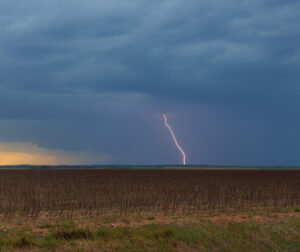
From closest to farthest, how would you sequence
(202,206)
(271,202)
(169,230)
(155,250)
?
(155,250), (169,230), (202,206), (271,202)

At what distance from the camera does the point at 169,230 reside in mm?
13531

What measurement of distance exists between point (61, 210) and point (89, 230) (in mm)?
9618

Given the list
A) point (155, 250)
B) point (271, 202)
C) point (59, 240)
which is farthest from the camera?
point (271, 202)

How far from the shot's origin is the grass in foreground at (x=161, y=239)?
11.9 m

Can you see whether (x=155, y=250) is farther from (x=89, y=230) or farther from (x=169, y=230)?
(x=89, y=230)

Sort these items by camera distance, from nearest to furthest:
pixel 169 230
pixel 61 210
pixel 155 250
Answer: pixel 155 250 → pixel 169 230 → pixel 61 210

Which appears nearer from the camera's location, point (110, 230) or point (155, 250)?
point (155, 250)

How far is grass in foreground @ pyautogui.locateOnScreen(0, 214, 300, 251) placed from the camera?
1191 cm

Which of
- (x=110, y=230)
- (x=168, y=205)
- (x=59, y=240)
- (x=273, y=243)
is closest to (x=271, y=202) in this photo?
(x=168, y=205)

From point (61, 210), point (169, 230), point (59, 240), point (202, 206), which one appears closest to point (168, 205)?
point (202, 206)

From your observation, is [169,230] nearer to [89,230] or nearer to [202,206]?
[89,230]

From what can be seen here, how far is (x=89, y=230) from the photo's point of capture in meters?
13.8

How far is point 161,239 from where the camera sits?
12.8m

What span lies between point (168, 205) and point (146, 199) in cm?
378
